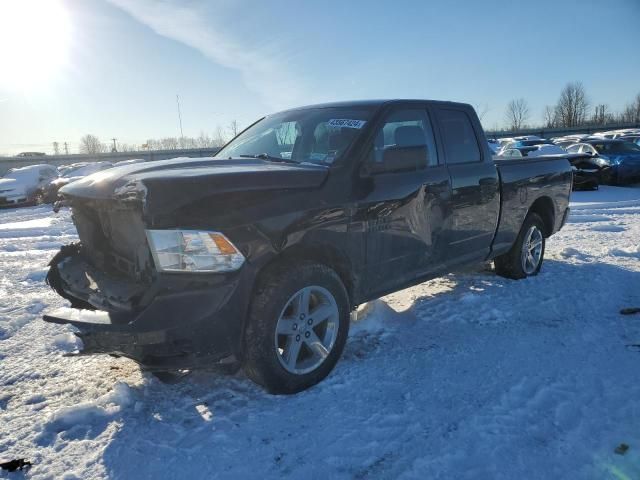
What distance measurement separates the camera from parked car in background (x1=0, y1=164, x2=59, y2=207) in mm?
18062

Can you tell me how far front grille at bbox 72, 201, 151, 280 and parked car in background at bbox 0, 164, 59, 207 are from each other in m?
17.6

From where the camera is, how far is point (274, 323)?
2771mm

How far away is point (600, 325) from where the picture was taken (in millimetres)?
3992

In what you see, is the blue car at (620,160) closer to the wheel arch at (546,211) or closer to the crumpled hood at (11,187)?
the wheel arch at (546,211)

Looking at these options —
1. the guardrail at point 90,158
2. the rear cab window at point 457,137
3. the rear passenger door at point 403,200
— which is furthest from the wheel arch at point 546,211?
the guardrail at point 90,158

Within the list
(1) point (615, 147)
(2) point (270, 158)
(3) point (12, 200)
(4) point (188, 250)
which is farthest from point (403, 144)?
(3) point (12, 200)

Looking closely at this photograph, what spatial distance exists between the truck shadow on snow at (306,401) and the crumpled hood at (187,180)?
126 centimetres

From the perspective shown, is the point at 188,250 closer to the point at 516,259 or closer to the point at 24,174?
the point at 516,259

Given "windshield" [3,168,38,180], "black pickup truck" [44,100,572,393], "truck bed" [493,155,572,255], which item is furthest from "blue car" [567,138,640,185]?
"windshield" [3,168,38,180]

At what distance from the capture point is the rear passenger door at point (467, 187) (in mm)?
4148

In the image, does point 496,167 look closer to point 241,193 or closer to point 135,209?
point 241,193

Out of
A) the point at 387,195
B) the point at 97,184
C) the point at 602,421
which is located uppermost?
the point at 97,184

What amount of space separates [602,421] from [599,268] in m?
3.70

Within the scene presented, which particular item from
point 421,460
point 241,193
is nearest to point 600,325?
point 421,460
